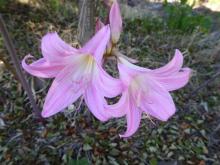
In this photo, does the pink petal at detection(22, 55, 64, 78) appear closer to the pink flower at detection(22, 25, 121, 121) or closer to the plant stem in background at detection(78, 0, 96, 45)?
the pink flower at detection(22, 25, 121, 121)

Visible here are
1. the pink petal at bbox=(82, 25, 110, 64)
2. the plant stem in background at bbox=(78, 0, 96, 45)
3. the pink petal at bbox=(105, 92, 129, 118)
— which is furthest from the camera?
the plant stem in background at bbox=(78, 0, 96, 45)

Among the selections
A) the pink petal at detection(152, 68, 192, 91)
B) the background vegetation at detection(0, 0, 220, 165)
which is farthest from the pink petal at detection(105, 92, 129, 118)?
the background vegetation at detection(0, 0, 220, 165)

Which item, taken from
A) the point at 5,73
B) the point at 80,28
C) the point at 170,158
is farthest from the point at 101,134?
the point at 5,73

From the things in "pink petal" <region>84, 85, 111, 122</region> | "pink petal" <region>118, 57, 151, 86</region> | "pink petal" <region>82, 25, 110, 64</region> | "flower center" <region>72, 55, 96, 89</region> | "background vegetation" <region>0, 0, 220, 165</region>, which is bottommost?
"background vegetation" <region>0, 0, 220, 165</region>

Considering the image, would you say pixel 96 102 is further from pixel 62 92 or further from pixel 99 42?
pixel 99 42

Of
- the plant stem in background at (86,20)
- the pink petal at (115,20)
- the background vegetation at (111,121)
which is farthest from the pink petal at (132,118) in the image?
the plant stem in background at (86,20)

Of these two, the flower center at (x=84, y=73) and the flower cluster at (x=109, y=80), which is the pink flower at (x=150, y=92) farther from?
the flower center at (x=84, y=73)
